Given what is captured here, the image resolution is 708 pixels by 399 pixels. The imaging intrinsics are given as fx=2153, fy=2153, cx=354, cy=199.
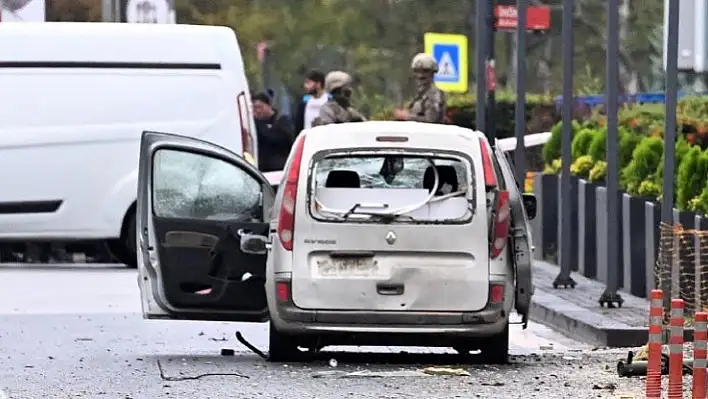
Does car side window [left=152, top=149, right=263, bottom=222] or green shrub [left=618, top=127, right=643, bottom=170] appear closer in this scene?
car side window [left=152, top=149, right=263, bottom=222]

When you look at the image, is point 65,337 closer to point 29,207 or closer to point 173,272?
point 173,272

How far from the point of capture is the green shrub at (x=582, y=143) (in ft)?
73.7

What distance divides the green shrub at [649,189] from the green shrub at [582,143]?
11.2 ft

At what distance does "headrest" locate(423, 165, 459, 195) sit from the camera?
1305 cm

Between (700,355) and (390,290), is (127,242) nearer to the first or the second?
(390,290)

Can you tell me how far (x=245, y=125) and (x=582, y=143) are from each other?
3580 mm

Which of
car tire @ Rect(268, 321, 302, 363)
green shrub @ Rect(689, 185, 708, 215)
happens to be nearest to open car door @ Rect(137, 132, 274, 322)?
car tire @ Rect(268, 321, 302, 363)

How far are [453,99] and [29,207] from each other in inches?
332

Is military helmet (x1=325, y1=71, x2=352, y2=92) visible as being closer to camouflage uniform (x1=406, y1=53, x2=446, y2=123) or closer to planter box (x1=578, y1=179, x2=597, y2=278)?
camouflage uniform (x1=406, y1=53, x2=446, y2=123)

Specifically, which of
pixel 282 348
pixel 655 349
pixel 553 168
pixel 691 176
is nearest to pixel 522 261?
pixel 282 348

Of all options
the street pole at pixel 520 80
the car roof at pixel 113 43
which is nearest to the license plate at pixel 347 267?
the street pole at pixel 520 80

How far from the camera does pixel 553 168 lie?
23.5 metres

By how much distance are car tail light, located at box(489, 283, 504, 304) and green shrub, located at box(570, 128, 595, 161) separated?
9.74m

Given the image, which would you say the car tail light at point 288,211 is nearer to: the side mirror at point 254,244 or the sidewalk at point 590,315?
the side mirror at point 254,244
